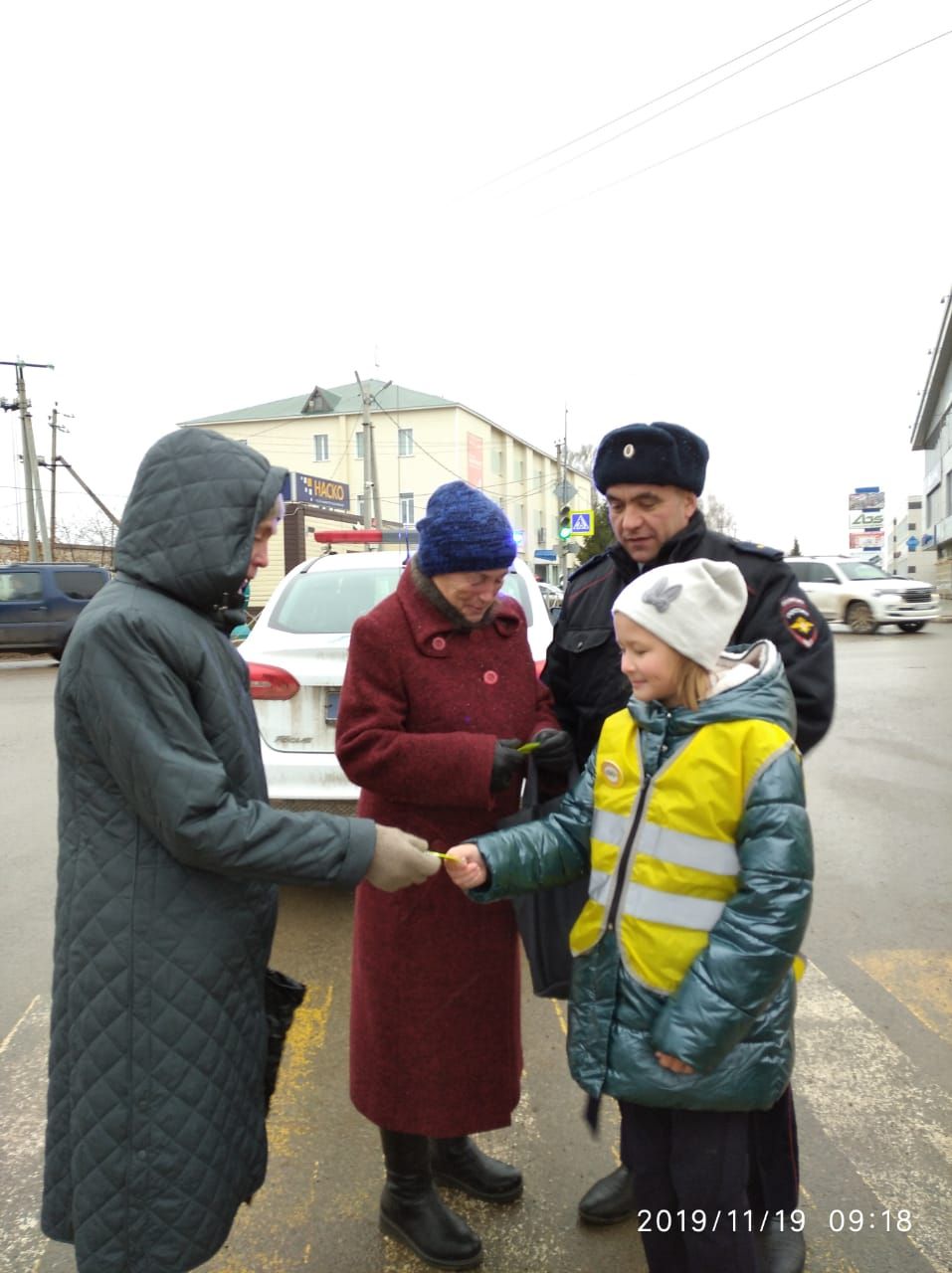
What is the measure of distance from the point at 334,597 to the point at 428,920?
3.45 meters

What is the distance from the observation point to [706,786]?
5.93ft

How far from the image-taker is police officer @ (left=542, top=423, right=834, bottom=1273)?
7.20ft

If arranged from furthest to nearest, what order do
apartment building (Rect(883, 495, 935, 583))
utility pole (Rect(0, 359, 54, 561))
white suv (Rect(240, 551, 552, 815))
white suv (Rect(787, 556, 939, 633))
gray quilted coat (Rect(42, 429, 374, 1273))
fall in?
apartment building (Rect(883, 495, 935, 583)) → utility pole (Rect(0, 359, 54, 561)) → white suv (Rect(787, 556, 939, 633)) → white suv (Rect(240, 551, 552, 815)) → gray quilted coat (Rect(42, 429, 374, 1273))

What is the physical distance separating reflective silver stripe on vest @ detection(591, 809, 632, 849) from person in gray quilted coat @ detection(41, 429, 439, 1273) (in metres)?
0.54

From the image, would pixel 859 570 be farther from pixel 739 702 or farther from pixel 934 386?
pixel 934 386

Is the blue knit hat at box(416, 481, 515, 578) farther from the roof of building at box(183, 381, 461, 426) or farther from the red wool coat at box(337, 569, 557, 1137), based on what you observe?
the roof of building at box(183, 381, 461, 426)

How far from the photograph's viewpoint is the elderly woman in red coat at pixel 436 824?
2.24 meters

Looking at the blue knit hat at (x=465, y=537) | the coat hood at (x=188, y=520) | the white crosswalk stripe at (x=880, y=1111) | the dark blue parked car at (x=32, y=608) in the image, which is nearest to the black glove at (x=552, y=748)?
the blue knit hat at (x=465, y=537)

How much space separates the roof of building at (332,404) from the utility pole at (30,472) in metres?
19.6

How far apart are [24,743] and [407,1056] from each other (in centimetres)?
864

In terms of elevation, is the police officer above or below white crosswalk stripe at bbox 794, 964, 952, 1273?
above

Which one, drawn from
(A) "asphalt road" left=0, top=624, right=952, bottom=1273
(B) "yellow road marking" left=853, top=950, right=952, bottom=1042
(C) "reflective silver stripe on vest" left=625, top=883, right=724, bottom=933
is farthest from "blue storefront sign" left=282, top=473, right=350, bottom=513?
(C) "reflective silver stripe on vest" left=625, top=883, right=724, bottom=933

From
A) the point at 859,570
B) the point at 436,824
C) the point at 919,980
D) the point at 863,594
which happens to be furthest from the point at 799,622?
the point at 859,570

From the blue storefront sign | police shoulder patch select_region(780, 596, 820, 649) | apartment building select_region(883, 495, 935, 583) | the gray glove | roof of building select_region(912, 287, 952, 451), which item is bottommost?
apartment building select_region(883, 495, 935, 583)
